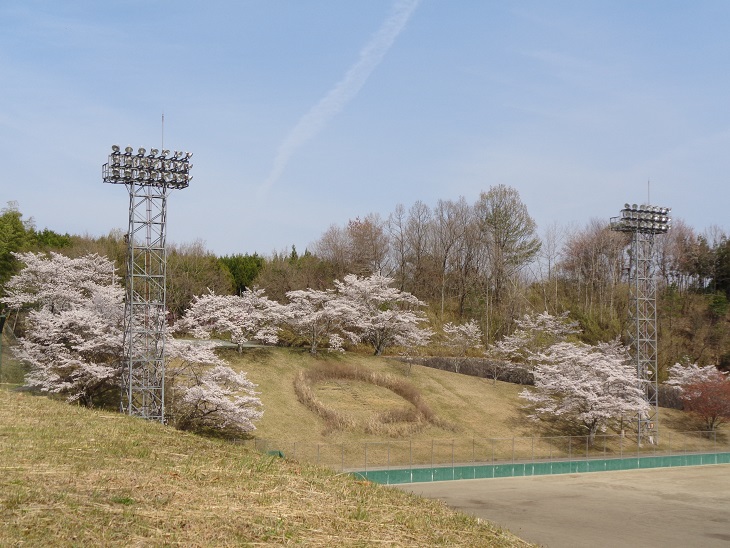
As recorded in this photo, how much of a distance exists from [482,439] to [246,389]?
1576 centimetres

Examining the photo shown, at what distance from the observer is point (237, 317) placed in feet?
165

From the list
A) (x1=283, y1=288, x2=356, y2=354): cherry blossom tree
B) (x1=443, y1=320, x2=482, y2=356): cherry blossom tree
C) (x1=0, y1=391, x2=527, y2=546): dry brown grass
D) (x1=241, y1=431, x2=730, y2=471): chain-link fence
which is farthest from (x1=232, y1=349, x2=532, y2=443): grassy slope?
(x1=0, y1=391, x2=527, y2=546): dry brown grass

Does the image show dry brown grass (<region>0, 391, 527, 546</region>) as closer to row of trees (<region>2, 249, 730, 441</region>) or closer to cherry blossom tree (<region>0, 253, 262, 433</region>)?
cherry blossom tree (<region>0, 253, 262, 433</region>)

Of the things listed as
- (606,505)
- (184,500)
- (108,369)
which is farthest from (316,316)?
(184,500)

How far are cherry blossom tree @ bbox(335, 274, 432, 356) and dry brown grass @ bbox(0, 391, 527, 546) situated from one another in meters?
45.3

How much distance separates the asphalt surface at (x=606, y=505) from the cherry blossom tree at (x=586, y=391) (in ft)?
18.2

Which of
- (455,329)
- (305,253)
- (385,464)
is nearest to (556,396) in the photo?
(455,329)

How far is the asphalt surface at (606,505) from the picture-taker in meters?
26.0

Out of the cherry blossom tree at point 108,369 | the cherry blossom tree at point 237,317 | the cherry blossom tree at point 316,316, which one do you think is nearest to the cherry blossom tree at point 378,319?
the cherry blossom tree at point 316,316

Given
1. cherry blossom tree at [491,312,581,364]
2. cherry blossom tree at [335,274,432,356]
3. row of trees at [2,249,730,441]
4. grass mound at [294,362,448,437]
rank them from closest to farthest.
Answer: row of trees at [2,249,730,441] < grass mound at [294,362,448,437] < cherry blossom tree at [335,274,432,356] < cherry blossom tree at [491,312,581,364]

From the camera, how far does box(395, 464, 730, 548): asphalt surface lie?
26.0 metres

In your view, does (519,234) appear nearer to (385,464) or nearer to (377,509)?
(385,464)

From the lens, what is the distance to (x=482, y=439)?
4753cm

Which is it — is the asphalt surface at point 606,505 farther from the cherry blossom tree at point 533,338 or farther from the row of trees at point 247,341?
the cherry blossom tree at point 533,338
